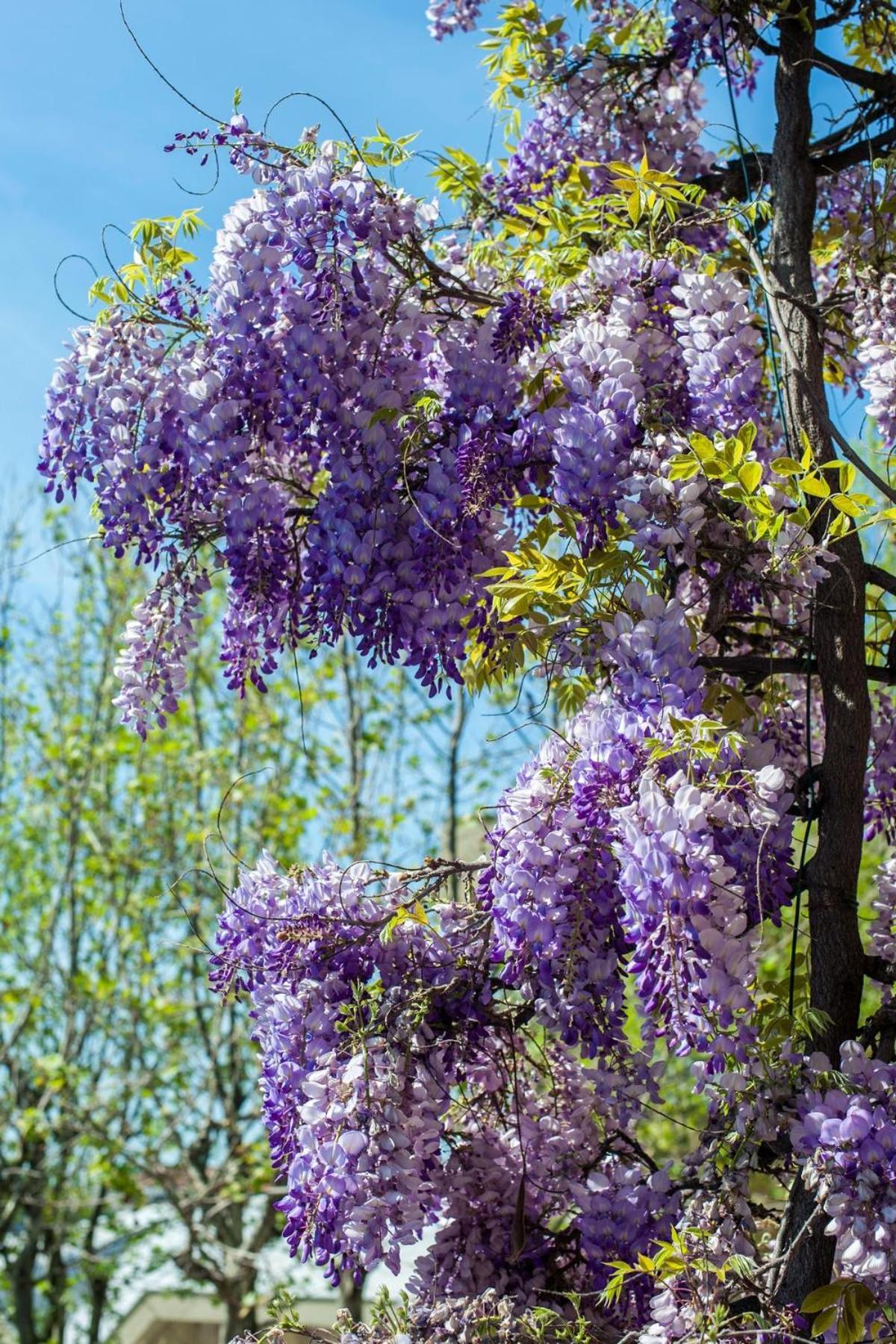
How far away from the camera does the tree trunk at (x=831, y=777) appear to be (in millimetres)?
2430

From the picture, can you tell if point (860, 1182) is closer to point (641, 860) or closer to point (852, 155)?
point (641, 860)

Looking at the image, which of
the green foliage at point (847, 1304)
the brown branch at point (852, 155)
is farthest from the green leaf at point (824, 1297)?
the brown branch at point (852, 155)

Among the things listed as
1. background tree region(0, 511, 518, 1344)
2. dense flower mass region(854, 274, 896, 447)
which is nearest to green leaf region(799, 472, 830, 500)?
dense flower mass region(854, 274, 896, 447)

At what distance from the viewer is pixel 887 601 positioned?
234 inches

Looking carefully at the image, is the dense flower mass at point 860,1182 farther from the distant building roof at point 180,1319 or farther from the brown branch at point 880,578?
the distant building roof at point 180,1319

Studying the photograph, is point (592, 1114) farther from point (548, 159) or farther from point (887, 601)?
point (887, 601)

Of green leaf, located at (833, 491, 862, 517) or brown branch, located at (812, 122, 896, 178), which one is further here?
brown branch, located at (812, 122, 896, 178)

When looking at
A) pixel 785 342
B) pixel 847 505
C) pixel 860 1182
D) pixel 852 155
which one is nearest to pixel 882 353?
pixel 785 342

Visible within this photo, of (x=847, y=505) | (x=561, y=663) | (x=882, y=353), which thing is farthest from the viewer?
(x=882, y=353)

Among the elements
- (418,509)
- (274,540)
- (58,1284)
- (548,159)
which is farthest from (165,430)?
(58,1284)

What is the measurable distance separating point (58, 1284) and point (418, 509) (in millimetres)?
9887

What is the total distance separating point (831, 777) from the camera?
2.66 m

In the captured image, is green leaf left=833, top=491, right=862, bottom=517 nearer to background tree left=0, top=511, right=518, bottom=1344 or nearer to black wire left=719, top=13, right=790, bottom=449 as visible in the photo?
black wire left=719, top=13, right=790, bottom=449

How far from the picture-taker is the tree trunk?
95.7 inches
